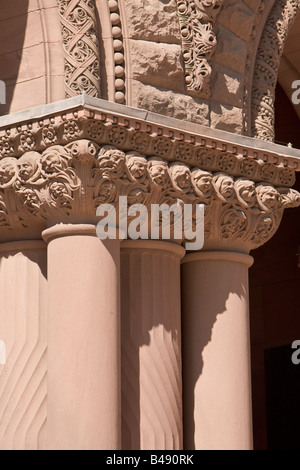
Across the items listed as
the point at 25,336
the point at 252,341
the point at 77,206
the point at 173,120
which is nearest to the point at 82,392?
the point at 25,336

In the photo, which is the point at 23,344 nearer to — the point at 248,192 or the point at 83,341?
the point at 83,341

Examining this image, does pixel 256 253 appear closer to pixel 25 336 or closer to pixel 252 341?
pixel 252 341

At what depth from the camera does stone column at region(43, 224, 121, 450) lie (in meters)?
5.14

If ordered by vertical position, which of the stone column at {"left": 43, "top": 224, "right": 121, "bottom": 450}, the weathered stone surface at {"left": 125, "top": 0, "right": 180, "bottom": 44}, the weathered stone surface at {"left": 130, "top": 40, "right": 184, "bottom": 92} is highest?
the weathered stone surface at {"left": 125, "top": 0, "right": 180, "bottom": 44}

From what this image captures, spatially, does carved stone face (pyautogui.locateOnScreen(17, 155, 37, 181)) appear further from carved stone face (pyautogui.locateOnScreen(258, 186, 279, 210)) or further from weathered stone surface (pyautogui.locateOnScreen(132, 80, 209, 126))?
carved stone face (pyautogui.locateOnScreen(258, 186, 279, 210))

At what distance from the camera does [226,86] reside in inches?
238

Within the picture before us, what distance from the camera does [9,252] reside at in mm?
5707

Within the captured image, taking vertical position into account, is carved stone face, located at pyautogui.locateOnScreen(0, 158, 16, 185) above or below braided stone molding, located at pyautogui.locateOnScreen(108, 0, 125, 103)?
below

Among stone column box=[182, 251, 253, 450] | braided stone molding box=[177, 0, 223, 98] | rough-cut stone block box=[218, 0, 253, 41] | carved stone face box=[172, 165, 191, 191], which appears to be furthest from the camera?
rough-cut stone block box=[218, 0, 253, 41]

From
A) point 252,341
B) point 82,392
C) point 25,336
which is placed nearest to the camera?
point 82,392

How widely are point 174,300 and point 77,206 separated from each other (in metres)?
0.82

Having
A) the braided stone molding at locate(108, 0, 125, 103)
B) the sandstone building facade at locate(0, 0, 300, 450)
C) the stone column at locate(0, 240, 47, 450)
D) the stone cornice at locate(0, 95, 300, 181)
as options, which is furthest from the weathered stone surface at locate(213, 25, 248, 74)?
the stone column at locate(0, 240, 47, 450)

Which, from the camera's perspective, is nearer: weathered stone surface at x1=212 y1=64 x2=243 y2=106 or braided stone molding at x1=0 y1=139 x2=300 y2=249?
braided stone molding at x1=0 y1=139 x2=300 y2=249

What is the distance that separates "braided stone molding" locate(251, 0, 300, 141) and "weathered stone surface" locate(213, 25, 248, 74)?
0.66 ft
